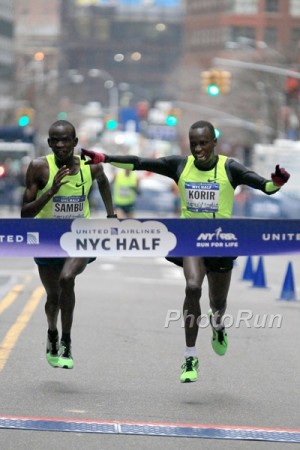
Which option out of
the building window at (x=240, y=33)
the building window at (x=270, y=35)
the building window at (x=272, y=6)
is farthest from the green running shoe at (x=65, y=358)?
the building window at (x=240, y=33)

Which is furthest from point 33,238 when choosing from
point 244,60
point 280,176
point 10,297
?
point 244,60

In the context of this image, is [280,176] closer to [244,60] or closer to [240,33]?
[244,60]

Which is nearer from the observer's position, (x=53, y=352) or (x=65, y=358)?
(x=65, y=358)

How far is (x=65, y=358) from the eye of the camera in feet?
36.1

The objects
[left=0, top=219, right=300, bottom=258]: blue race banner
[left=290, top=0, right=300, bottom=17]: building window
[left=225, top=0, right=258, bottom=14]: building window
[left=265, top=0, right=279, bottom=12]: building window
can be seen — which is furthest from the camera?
[left=225, top=0, right=258, bottom=14]: building window

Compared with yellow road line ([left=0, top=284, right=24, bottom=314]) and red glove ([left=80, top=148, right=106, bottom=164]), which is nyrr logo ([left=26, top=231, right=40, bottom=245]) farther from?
yellow road line ([left=0, top=284, right=24, bottom=314])

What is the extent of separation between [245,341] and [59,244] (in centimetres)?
418

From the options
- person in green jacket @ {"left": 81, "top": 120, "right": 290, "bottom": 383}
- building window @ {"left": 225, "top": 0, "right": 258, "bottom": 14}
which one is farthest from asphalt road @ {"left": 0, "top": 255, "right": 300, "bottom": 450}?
building window @ {"left": 225, "top": 0, "right": 258, "bottom": 14}

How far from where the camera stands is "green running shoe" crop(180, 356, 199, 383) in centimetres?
1052

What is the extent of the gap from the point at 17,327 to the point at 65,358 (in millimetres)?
4109

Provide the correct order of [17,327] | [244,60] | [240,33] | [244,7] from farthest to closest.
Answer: [240,33] → [244,7] → [244,60] → [17,327]

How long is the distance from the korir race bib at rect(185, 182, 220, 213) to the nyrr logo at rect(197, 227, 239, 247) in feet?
0.86

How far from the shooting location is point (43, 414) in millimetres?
9570

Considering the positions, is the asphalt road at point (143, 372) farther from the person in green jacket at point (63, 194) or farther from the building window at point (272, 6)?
the building window at point (272, 6)
